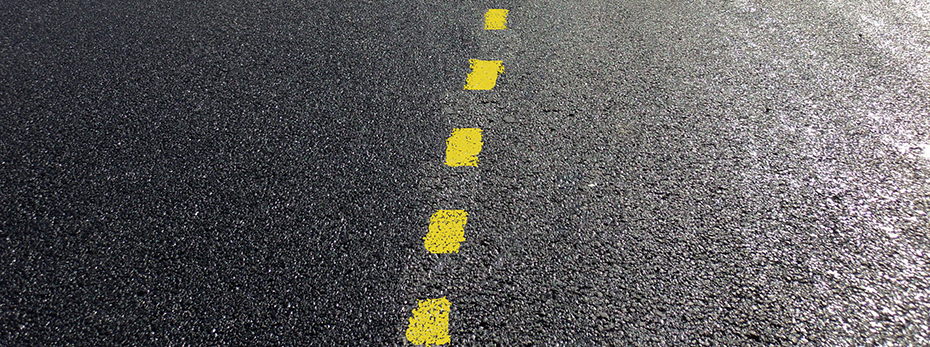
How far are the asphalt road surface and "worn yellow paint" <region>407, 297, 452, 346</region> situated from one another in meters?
0.03

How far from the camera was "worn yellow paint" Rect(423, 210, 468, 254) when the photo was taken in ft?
5.76

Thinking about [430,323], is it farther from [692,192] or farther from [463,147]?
[692,192]

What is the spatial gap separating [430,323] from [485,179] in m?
0.59

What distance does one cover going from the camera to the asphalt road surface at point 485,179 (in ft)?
5.19

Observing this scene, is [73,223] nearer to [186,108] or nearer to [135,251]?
[135,251]


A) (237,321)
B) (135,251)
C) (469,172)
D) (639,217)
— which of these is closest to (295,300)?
(237,321)

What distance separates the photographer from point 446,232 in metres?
1.80

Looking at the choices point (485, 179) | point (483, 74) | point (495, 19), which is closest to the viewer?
point (485, 179)

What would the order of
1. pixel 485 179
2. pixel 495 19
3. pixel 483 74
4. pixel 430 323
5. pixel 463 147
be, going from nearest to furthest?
1. pixel 430 323
2. pixel 485 179
3. pixel 463 147
4. pixel 483 74
5. pixel 495 19

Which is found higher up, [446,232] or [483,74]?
[483,74]

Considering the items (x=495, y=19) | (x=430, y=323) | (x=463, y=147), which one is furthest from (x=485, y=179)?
(x=495, y=19)

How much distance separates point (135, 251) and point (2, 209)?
0.58 meters

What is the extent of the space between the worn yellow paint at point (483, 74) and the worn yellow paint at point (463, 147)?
304 mm

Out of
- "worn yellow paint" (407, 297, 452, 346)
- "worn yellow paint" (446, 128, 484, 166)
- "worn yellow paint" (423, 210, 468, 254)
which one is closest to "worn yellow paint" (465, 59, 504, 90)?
"worn yellow paint" (446, 128, 484, 166)
